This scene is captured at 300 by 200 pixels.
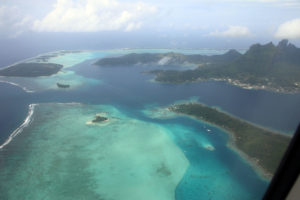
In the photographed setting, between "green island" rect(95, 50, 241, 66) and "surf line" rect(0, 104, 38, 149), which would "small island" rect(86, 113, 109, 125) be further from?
"green island" rect(95, 50, 241, 66)

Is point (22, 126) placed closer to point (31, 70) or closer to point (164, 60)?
point (31, 70)

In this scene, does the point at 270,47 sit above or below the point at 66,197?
above

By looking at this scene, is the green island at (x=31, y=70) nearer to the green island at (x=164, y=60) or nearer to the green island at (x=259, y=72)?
the green island at (x=164, y=60)

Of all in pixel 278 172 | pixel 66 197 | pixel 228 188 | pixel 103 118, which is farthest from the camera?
pixel 103 118

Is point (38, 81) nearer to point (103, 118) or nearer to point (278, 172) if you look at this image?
point (103, 118)

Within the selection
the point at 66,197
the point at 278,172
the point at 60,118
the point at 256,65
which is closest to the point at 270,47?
the point at 256,65

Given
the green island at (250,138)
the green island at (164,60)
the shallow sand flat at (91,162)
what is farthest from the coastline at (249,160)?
the green island at (164,60)

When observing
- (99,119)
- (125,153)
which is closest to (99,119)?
(99,119)
